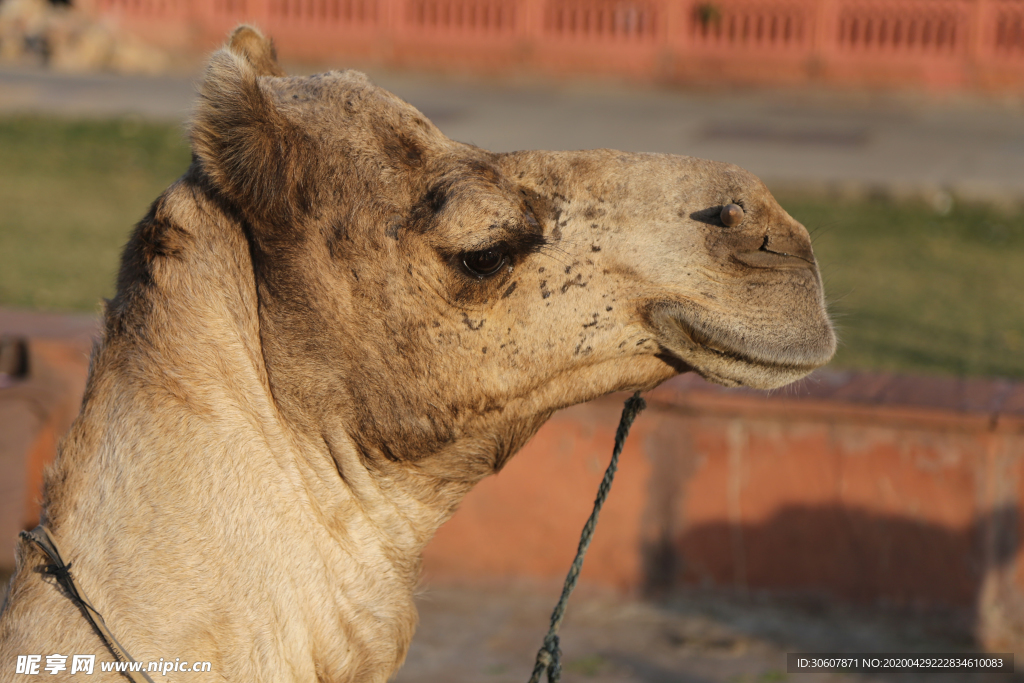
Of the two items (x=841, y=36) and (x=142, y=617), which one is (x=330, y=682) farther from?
(x=841, y=36)

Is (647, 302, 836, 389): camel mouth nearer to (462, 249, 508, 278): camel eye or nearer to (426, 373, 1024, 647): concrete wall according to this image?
(462, 249, 508, 278): camel eye

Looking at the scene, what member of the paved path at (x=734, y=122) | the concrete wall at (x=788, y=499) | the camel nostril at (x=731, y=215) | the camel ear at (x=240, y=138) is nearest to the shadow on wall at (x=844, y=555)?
the concrete wall at (x=788, y=499)

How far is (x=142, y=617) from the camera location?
1.97 meters

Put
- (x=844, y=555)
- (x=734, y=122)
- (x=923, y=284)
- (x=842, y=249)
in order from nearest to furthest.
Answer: (x=844, y=555) < (x=923, y=284) < (x=842, y=249) < (x=734, y=122)

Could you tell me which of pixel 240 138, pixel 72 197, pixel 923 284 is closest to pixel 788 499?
pixel 240 138

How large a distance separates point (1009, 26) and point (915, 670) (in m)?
12.9

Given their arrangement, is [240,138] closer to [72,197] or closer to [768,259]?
[768,259]

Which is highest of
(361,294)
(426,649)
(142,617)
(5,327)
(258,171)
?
(258,171)

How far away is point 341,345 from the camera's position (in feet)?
7.18

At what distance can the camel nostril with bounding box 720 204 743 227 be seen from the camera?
2232 mm

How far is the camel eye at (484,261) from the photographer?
2.17 meters

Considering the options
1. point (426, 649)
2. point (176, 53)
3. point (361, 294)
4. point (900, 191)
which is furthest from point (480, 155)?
point (176, 53)

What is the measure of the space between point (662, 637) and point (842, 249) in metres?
5.29

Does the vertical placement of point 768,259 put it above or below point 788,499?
above
